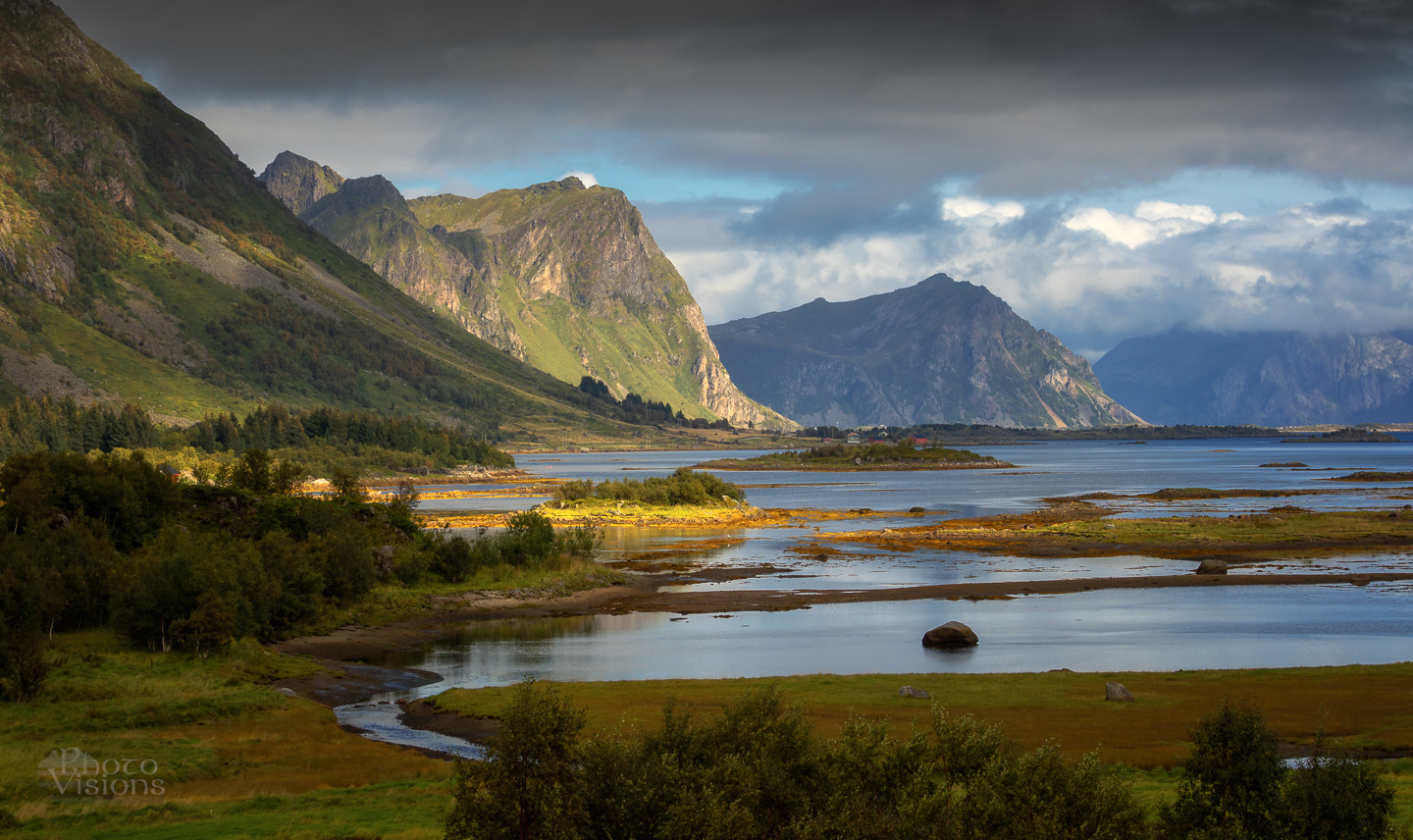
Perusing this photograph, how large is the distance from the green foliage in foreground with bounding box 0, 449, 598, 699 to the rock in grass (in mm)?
37588

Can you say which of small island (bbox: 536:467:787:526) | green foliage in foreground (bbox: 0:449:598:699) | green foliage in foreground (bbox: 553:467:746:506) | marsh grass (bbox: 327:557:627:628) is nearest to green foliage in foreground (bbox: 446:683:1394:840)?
green foliage in foreground (bbox: 0:449:598:699)

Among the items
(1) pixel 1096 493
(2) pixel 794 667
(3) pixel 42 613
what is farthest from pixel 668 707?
(1) pixel 1096 493

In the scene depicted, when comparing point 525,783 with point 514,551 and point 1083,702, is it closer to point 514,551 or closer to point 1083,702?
point 1083,702

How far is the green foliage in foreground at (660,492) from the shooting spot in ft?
444

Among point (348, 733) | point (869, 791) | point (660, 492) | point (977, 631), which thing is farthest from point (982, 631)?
point (660, 492)

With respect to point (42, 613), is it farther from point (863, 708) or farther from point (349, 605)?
point (863, 708)

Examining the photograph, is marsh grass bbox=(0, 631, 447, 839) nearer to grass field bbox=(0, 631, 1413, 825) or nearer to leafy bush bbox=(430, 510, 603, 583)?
grass field bbox=(0, 631, 1413, 825)

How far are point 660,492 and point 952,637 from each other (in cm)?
8545

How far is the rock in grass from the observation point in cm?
3859

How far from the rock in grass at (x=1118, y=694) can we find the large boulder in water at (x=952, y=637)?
49.7 feet

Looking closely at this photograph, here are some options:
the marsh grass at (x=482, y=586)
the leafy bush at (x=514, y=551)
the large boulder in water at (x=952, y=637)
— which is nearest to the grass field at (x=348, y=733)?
the large boulder in water at (x=952, y=637)

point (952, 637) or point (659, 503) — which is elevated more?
point (659, 503)

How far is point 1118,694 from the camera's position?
38750 mm

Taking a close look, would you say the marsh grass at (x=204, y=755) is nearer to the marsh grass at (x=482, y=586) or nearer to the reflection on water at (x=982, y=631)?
the reflection on water at (x=982, y=631)
